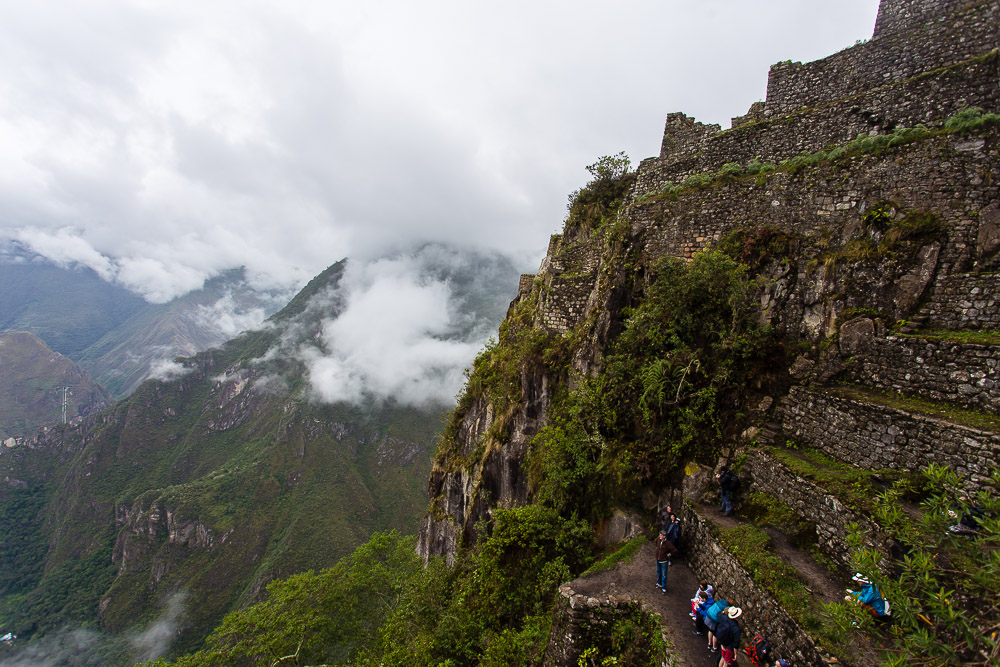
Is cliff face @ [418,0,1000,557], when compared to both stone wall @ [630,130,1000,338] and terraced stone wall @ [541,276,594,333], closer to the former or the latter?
stone wall @ [630,130,1000,338]

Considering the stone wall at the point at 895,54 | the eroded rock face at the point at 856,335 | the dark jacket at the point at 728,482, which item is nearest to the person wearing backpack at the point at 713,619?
the dark jacket at the point at 728,482

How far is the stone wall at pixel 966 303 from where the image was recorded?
7.40 meters

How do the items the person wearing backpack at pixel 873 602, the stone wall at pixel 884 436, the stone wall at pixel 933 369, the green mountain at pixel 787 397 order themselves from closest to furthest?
the person wearing backpack at pixel 873 602
the stone wall at pixel 884 436
the green mountain at pixel 787 397
the stone wall at pixel 933 369

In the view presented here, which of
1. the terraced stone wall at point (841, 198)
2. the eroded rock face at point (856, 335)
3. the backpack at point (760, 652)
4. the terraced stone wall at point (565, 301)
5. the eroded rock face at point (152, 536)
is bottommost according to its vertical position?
the eroded rock face at point (152, 536)

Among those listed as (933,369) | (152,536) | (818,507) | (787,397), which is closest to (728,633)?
(818,507)

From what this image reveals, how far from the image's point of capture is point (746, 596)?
698 centimetres

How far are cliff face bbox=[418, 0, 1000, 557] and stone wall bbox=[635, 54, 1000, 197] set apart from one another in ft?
0.11

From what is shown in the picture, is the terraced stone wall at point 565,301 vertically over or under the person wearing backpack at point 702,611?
over

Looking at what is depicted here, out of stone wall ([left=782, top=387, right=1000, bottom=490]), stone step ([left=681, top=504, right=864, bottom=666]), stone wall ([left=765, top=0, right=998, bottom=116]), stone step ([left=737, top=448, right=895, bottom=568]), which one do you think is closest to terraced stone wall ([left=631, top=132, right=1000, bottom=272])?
stone wall ([left=765, top=0, right=998, bottom=116])

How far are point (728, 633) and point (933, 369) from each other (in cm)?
623

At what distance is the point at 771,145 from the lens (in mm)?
12578

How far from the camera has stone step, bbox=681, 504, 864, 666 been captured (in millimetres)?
5812

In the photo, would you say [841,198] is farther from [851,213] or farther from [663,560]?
[663,560]

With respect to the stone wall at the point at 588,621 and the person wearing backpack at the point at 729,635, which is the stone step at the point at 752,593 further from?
the stone wall at the point at 588,621
